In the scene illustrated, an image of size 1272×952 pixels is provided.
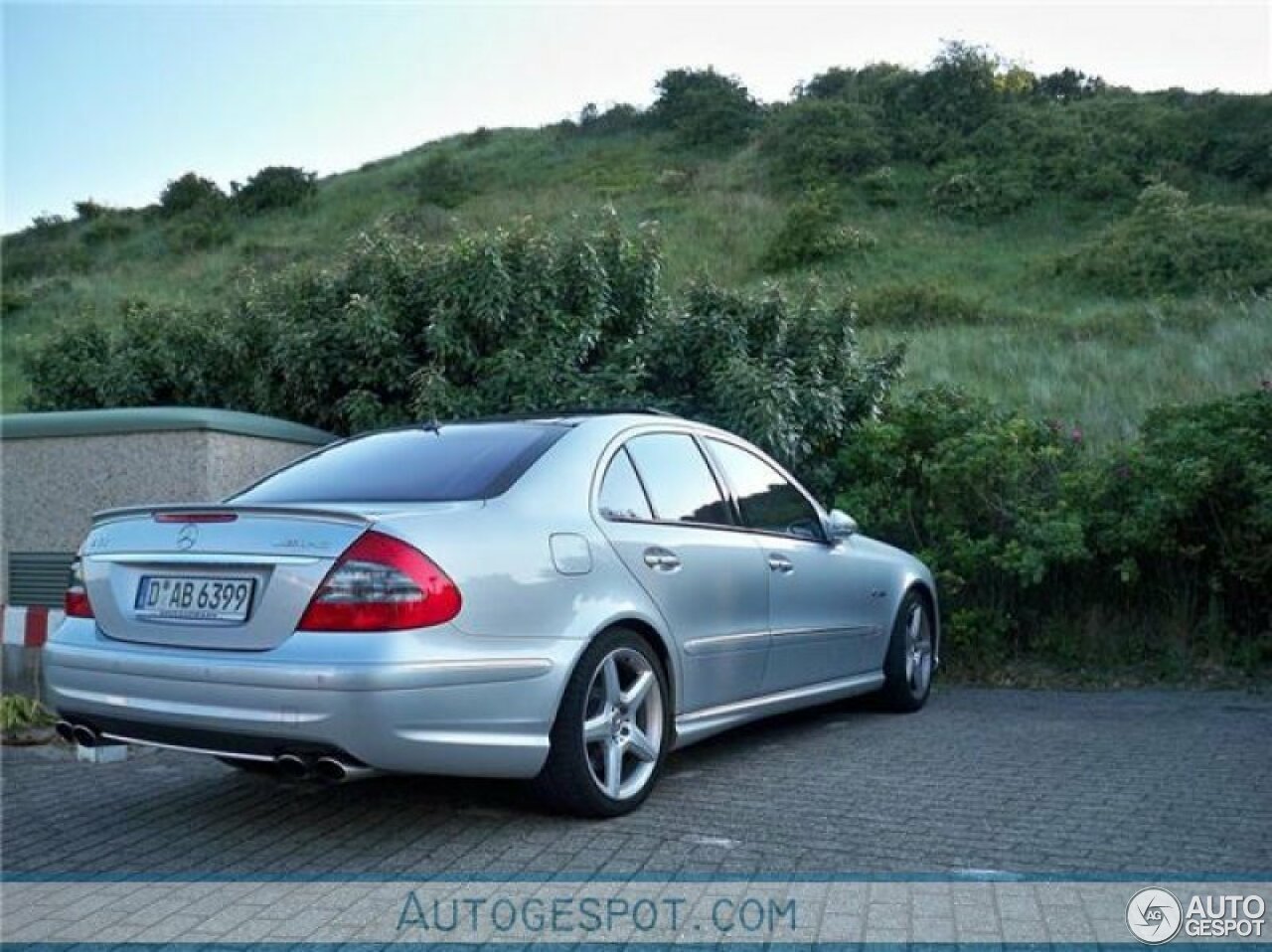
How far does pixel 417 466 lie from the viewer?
5480 millimetres

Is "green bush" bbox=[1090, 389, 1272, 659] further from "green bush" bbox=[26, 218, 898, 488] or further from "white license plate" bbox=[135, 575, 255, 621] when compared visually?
"white license plate" bbox=[135, 575, 255, 621]

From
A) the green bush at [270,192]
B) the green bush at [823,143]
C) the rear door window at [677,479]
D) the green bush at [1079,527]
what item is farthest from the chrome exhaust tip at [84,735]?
the green bush at [270,192]

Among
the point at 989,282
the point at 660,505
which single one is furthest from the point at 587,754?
the point at 989,282

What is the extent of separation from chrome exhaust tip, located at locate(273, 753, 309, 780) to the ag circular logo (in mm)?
2559

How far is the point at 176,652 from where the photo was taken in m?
4.68

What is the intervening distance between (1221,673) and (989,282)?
2377cm

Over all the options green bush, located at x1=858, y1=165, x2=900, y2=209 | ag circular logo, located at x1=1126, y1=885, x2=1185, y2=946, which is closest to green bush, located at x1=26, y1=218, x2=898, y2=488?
ag circular logo, located at x1=1126, y1=885, x2=1185, y2=946

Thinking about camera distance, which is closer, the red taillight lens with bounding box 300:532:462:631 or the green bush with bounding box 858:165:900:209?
the red taillight lens with bounding box 300:532:462:631

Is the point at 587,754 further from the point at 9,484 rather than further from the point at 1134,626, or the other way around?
the point at 1134,626

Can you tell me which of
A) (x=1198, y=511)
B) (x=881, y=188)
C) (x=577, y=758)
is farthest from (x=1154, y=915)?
(x=881, y=188)

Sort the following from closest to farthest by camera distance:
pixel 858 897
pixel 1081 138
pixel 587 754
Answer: pixel 858 897
pixel 587 754
pixel 1081 138

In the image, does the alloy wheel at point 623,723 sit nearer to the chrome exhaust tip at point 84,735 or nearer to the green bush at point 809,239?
the chrome exhaust tip at point 84,735

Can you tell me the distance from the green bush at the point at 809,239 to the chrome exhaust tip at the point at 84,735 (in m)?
30.8

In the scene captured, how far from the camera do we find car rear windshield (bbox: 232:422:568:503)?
5.16 m
